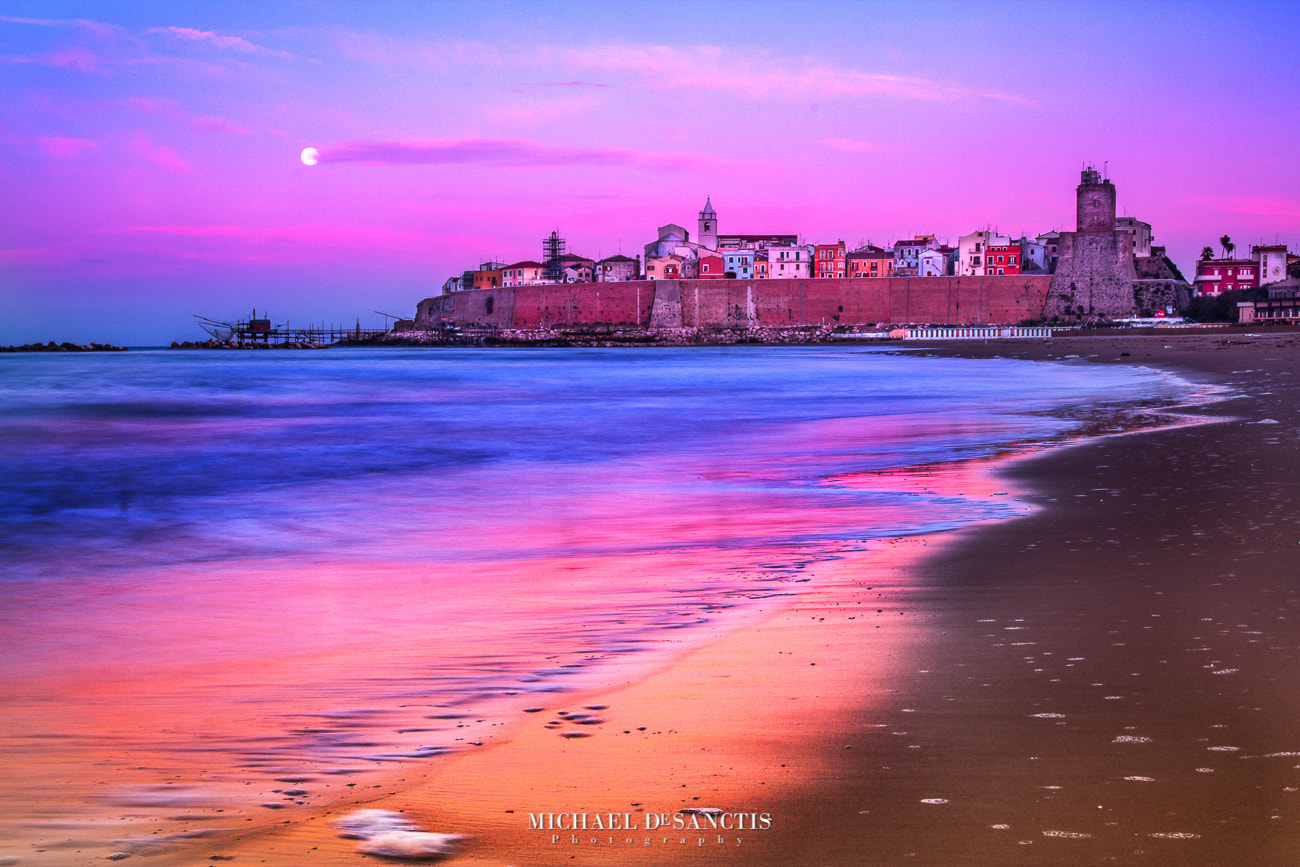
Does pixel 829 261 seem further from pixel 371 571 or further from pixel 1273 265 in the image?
pixel 371 571

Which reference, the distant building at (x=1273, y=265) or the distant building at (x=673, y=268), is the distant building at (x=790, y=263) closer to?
the distant building at (x=673, y=268)

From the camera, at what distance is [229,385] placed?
96.5ft

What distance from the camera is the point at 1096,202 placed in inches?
2269

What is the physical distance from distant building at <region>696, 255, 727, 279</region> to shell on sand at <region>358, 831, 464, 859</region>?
236 ft

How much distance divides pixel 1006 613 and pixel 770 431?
30.7 feet

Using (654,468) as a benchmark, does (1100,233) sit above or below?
above

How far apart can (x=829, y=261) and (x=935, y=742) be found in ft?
239

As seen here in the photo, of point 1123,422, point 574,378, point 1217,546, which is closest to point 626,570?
point 1217,546

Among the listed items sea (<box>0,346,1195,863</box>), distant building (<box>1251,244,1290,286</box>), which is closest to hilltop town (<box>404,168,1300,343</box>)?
distant building (<box>1251,244,1290,286</box>)

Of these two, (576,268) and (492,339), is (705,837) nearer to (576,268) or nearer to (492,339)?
(492,339)

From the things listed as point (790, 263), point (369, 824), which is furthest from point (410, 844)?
point (790, 263)

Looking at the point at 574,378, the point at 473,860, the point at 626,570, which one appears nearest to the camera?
Answer: the point at 473,860

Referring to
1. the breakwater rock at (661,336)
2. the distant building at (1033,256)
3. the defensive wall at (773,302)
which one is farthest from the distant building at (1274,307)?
the breakwater rock at (661,336)

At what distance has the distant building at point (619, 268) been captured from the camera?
→ 77312 mm
